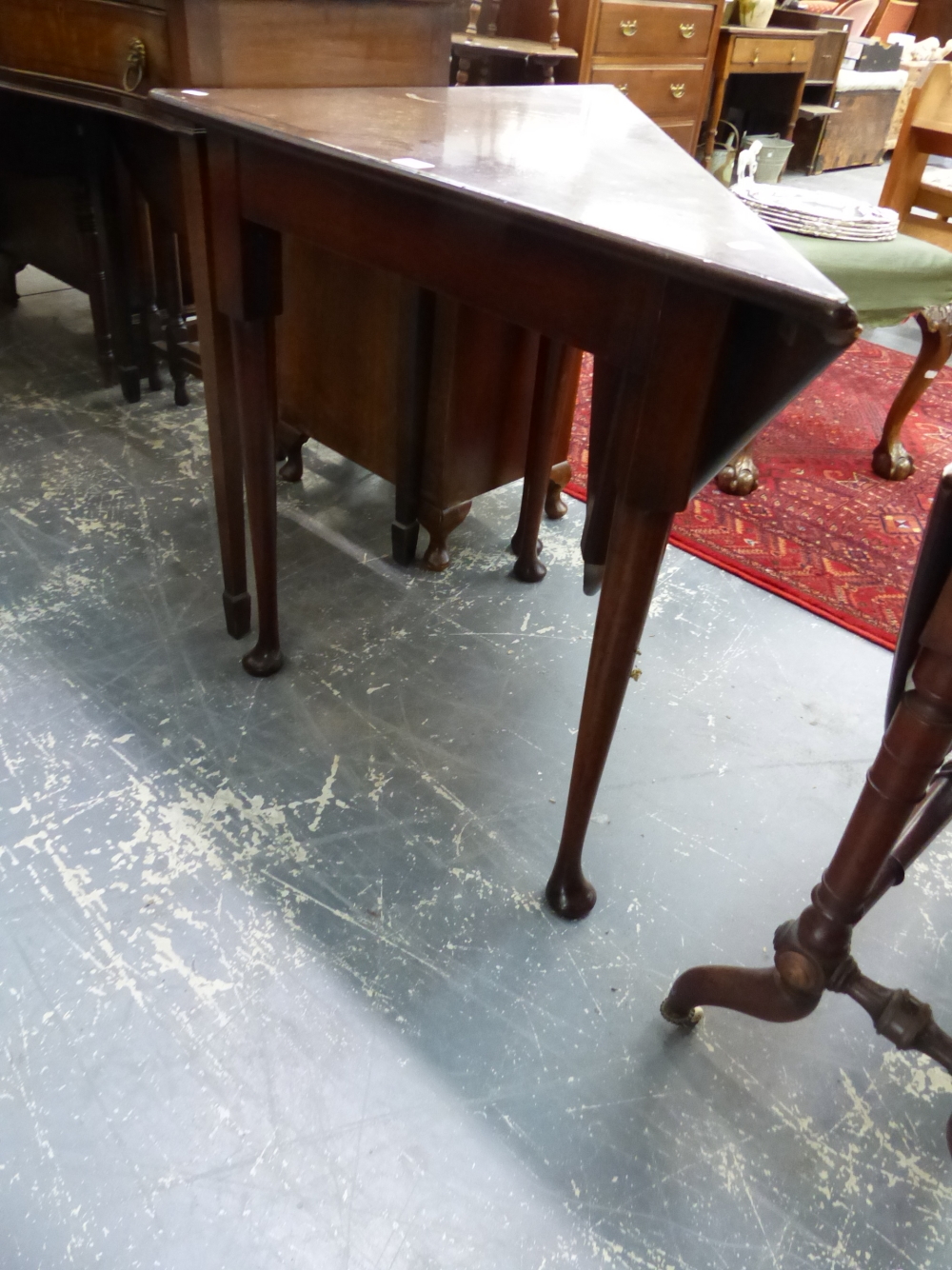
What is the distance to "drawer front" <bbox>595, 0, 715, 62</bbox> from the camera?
2607 mm

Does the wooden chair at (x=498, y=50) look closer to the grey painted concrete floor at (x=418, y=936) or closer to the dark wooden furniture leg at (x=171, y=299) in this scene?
the dark wooden furniture leg at (x=171, y=299)

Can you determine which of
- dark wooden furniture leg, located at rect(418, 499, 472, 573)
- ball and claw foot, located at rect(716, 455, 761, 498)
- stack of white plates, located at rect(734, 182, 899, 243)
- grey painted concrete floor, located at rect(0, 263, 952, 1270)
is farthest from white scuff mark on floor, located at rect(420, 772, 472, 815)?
stack of white plates, located at rect(734, 182, 899, 243)

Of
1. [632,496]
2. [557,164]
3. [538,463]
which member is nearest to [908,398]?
[538,463]

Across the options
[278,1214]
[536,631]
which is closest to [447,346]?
[536,631]

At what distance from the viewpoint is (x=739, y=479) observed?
2029 mm

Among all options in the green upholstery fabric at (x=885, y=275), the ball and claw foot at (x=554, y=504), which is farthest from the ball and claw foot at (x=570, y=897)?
the green upholstery fabric at (x=885, y=275)

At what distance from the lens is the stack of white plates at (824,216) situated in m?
1.96

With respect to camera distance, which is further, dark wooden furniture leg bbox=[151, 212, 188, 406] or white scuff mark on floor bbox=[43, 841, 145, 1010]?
dark wooden furniture leg bbox=[151, 212, 188, 406]

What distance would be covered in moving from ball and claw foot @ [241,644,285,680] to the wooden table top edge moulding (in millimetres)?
319

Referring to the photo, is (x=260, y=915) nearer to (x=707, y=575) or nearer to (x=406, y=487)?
(x=406, y=487)

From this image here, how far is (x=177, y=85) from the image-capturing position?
123cm

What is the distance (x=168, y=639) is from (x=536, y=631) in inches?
24.5

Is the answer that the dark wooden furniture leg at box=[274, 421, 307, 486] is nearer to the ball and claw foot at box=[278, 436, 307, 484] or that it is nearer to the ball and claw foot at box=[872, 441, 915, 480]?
the ball and claw foot at box=[278, 436, 307, 484]

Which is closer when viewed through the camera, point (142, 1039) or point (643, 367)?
point (643, 367)
